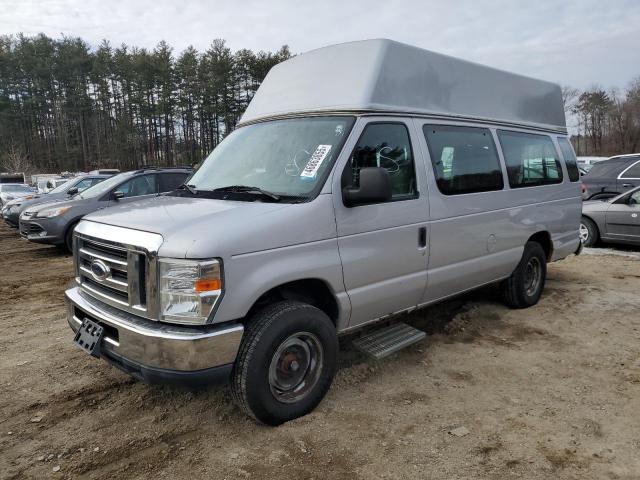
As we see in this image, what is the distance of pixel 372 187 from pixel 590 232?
8346mm

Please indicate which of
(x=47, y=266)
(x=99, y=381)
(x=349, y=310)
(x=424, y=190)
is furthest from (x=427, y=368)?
(x=47, y=266)

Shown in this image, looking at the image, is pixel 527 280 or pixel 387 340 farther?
pixel 527 280

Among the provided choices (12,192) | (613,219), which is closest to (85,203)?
(613,219)

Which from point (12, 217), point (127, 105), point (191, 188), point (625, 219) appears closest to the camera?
point (191, 188)

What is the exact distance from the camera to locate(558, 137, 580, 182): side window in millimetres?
5910

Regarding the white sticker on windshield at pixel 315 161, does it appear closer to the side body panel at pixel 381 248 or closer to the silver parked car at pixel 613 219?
the side body panel at pixel 381 248

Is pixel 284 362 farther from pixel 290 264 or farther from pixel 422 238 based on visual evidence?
pixel 422 238

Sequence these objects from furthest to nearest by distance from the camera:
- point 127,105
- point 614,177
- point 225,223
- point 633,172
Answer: point 127,105 < point 614,177 < point 633,172 < point 225,223

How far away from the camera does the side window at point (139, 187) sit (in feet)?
32.6

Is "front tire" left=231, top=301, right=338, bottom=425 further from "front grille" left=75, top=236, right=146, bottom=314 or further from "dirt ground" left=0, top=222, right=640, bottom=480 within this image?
"front grille" left=75, top=236, right=146, bottom=314

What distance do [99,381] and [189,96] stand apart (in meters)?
47.8

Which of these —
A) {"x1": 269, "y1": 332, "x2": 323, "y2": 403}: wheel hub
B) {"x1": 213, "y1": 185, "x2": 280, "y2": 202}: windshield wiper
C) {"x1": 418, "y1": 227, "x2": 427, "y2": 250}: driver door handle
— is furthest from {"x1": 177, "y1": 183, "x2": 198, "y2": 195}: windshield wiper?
{"x1": 418, "y1": 227, "x2": 427, "y2": 250}: driver door handle

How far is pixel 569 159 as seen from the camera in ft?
19.6

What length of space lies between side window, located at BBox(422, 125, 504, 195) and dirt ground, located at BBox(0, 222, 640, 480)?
158cm
